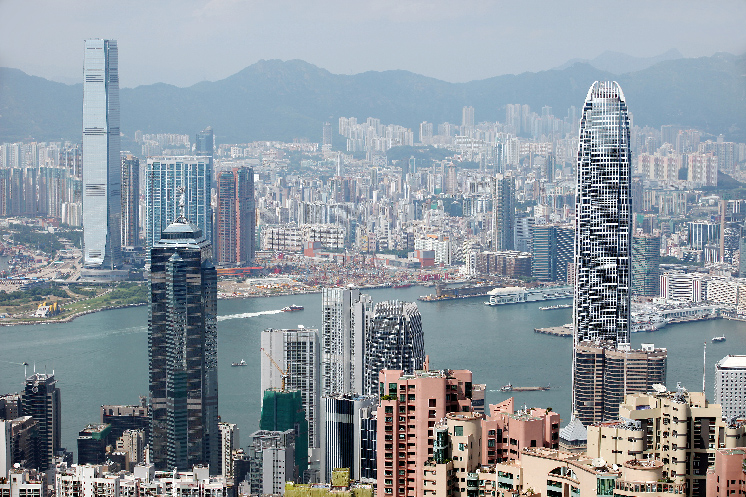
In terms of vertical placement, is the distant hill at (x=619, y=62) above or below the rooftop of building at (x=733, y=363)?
above

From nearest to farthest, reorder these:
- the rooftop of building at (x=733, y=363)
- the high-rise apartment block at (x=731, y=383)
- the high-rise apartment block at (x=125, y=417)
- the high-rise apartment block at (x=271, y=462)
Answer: the high-rise apartment block at (x=271, y=462) < the high-rise apartment block at (x=731, y=383) < the rooftop of building at (x=733, y=363) < the high-rise apartment block at (x=125, y=417)

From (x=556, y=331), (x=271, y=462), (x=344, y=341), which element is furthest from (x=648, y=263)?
(x=271, y=462)

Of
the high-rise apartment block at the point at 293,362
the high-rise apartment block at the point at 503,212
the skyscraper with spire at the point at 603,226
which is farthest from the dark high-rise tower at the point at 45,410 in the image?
the high-rise apartment block at the point at 503,212

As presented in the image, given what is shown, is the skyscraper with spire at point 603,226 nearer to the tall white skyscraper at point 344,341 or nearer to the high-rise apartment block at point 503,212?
the tall white skyscraper at point 344,341

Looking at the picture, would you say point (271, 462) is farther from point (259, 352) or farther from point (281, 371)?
point (259, 352)

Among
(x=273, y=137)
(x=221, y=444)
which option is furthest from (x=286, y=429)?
(x=273, y=137)

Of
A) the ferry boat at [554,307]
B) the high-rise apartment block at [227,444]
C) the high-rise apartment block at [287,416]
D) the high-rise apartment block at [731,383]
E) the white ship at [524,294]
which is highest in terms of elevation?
the white ship at [524,294]

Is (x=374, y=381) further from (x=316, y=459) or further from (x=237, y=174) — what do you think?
(x=237, y=174)
